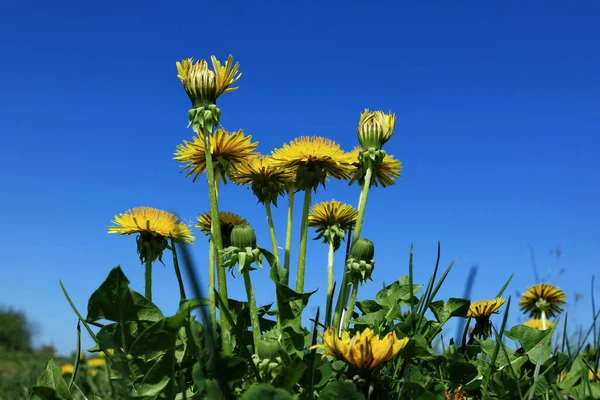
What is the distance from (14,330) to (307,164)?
13.1 meters

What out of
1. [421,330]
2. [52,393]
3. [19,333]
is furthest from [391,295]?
[19,333]

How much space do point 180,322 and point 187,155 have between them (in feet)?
3.15

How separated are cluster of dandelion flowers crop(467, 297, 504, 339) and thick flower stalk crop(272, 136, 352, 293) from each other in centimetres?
69

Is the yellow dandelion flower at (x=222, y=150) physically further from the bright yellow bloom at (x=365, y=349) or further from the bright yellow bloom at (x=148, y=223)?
the bright yellow bloom at (x=365, y=349)

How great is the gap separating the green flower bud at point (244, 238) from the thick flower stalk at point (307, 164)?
1.06ft

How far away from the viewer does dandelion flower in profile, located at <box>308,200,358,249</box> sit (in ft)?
8.31

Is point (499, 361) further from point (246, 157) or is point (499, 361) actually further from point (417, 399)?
point (246, 157)

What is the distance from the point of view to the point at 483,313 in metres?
2.38

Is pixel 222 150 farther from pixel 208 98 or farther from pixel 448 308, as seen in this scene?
pixel 448 308

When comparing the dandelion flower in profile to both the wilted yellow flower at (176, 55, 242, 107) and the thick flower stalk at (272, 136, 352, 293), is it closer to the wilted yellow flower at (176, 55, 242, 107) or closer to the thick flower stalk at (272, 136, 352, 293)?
the thick flower stalk at (272, 136, 352, 293)

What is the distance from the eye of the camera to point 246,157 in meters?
2.37

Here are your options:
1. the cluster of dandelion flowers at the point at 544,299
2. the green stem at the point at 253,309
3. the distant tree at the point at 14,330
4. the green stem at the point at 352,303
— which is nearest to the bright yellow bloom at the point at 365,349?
the green stem at the point at 253,309

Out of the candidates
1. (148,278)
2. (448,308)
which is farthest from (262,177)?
(448,308)

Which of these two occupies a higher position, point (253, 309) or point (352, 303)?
point (352, 303)
